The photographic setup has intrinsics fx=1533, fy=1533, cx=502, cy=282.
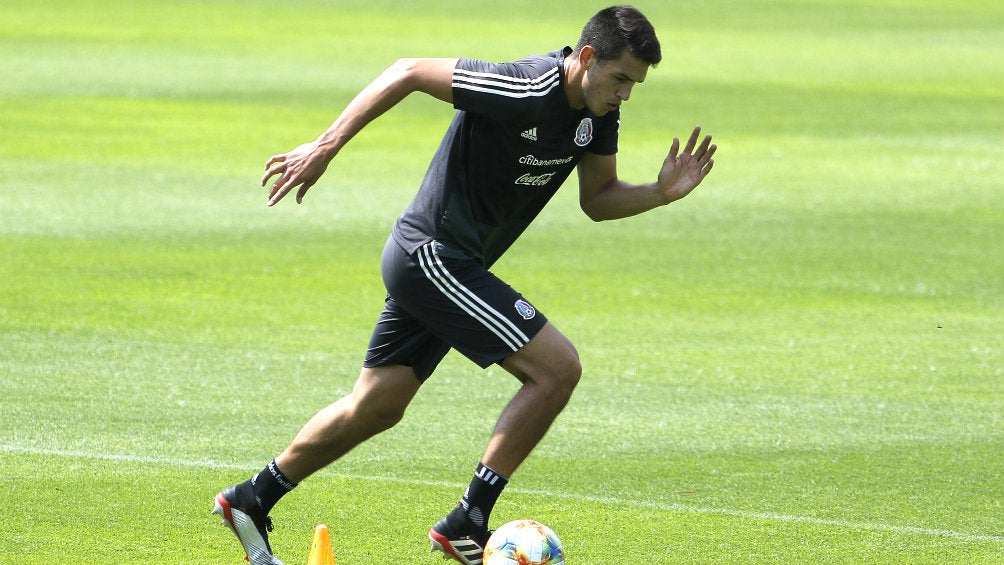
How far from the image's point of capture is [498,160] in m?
6.48

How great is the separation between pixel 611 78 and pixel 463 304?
112cm

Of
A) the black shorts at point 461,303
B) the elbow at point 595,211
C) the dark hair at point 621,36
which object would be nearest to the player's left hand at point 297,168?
the black shorts at point 461,303

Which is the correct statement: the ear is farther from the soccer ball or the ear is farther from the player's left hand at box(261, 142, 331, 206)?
the soccer ball

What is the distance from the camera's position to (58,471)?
7863 millimetres

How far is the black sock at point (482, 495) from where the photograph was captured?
20.4ft

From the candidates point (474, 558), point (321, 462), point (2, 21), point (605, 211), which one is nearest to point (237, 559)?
point (321, 462)

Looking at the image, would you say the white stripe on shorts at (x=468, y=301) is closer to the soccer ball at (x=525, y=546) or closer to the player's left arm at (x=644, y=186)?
the soccer ball at (x=525, y=546)

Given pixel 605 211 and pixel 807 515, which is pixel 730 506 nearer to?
pixel 807 515

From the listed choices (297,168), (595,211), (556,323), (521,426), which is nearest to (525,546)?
(521,426)

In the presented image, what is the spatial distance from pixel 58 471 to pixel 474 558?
2714 mm

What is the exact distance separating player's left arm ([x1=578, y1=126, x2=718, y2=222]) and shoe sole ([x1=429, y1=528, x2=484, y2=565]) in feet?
5.68

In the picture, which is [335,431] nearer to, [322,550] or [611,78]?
[322,550]

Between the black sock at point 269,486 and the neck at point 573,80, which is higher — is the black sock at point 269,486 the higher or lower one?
the lower one

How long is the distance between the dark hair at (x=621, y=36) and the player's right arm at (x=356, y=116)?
602 millimetres
